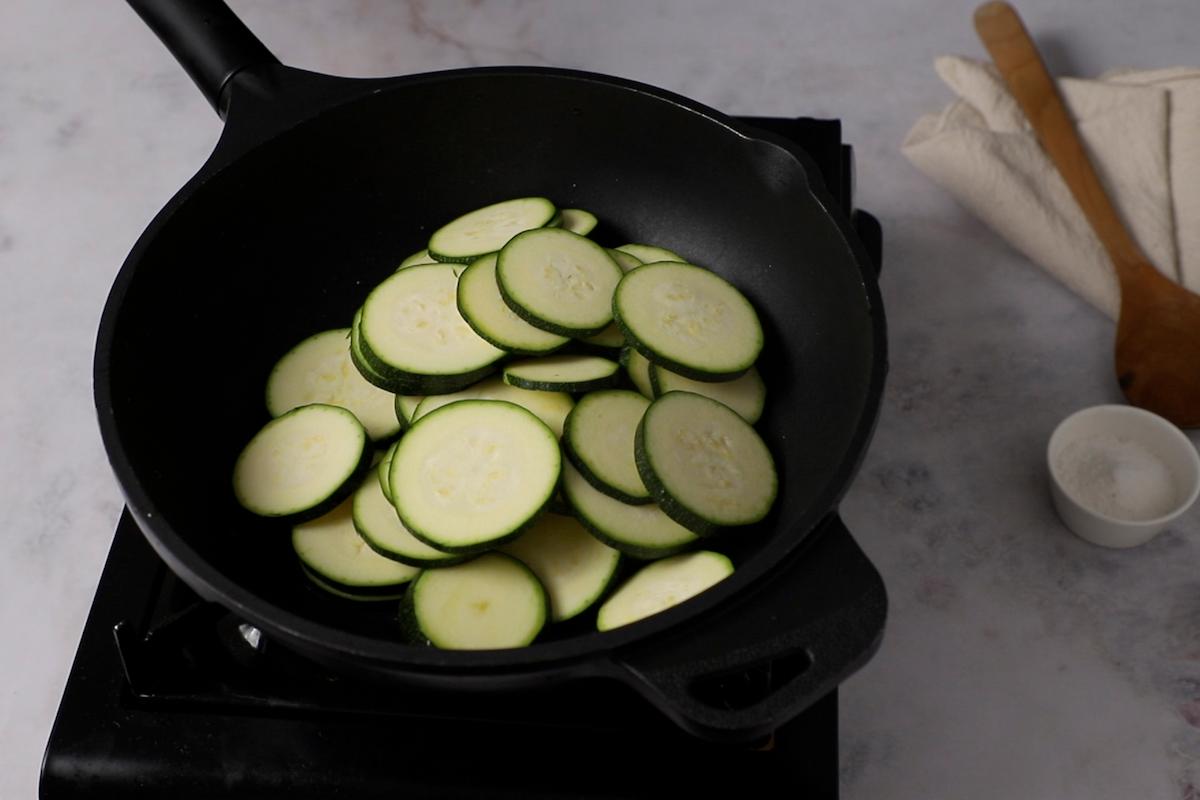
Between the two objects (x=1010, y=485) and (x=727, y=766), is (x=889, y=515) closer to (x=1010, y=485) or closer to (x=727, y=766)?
(x=1010, y=485)

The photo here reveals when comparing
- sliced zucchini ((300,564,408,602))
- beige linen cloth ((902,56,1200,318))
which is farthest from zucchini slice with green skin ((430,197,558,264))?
beige linen cloth ((902,56,1200,318))

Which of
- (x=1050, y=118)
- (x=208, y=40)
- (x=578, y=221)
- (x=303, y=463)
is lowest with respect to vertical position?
(x=1050, y=118)

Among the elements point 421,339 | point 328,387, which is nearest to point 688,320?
point 421,339

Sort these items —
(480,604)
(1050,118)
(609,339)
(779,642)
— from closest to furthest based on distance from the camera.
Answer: (779,642)
(480,604)
(609,339)
(1050,118)

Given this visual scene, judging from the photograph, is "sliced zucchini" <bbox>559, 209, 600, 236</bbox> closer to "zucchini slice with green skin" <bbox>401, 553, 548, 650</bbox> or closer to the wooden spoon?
"zucchini slice with green skin" <bbox>401, 553, 548, 650</bbox>

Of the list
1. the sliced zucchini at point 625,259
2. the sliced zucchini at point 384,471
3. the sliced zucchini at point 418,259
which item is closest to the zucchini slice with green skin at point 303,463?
the sliced zucchini at point 384,471

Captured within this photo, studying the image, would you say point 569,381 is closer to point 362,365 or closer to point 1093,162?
point 362,365
